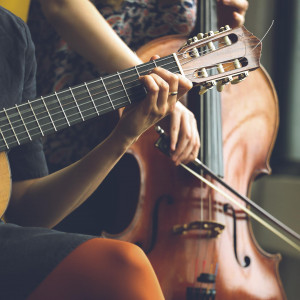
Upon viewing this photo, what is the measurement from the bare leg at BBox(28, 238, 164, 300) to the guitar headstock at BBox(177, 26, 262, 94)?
1.10ft

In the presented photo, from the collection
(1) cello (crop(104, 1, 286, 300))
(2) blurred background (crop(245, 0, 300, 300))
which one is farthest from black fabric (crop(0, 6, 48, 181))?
(2) blurred background (crop(245, 0, 300, 300))

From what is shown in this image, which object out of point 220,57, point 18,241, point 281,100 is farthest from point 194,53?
point 281,100

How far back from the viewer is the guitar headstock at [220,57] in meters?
0.72

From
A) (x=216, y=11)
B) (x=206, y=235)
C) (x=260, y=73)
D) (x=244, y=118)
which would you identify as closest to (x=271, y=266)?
(x=206, y=235)

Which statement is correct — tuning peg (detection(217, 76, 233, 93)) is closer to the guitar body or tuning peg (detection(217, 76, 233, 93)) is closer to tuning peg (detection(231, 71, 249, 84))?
tuning peg (detection(231, 71, 249, 84))

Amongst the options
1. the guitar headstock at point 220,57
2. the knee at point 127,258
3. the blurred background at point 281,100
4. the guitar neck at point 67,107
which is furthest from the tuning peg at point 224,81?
the blurred background at point 281,100

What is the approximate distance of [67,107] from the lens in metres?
0.67

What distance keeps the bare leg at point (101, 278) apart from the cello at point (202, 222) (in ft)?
1.36

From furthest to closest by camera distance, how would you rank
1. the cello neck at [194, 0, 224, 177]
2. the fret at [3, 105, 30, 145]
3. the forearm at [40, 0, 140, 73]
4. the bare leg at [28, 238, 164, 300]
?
the cello neck at [194, 0, 224, 177]
the forearm at [40, 0, 140, 73]
the fret at [3, 105, 30, 145]
the bare leg at [28, 238, 164, 300]

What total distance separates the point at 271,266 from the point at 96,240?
2.03 feet

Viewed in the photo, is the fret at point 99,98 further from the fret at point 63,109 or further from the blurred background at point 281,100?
the blurred background at point 281,100

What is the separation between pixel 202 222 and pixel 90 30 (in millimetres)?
428

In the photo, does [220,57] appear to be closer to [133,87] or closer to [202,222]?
[133,87]

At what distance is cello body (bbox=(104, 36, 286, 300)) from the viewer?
89 centimetres
